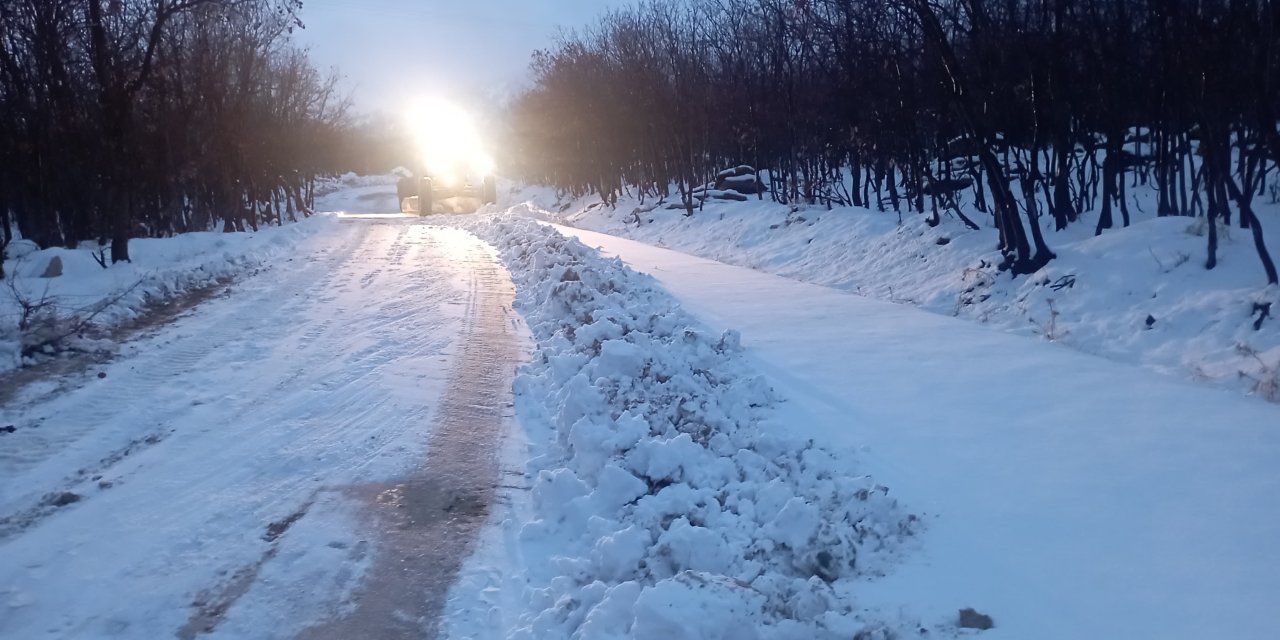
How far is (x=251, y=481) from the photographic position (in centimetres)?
545

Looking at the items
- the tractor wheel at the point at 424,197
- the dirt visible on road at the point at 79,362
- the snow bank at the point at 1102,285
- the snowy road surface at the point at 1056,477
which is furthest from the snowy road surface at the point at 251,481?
the tractor wheel at the point at 424,197

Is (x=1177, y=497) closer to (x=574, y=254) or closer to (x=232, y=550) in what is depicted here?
(x=232, y=550)

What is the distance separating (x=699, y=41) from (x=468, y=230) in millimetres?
12333

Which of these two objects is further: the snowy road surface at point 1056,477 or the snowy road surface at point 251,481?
the snowy road surface at point 251,481

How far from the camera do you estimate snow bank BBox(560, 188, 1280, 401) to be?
296 inches

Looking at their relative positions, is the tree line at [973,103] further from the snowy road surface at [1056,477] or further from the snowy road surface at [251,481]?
the snowy road surface at [251,481]

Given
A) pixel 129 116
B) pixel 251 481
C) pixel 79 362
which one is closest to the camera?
pixel 251 481

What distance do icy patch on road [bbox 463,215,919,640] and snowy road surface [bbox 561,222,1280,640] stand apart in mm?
318

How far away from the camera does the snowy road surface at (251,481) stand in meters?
4.04

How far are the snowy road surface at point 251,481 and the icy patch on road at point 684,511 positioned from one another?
1.72ft

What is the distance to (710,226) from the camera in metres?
24.1

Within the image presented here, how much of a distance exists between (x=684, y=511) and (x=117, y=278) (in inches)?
473

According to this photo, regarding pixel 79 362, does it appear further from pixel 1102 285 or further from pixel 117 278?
pixel 1102 285

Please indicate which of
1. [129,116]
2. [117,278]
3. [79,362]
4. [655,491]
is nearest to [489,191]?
[129,116]
